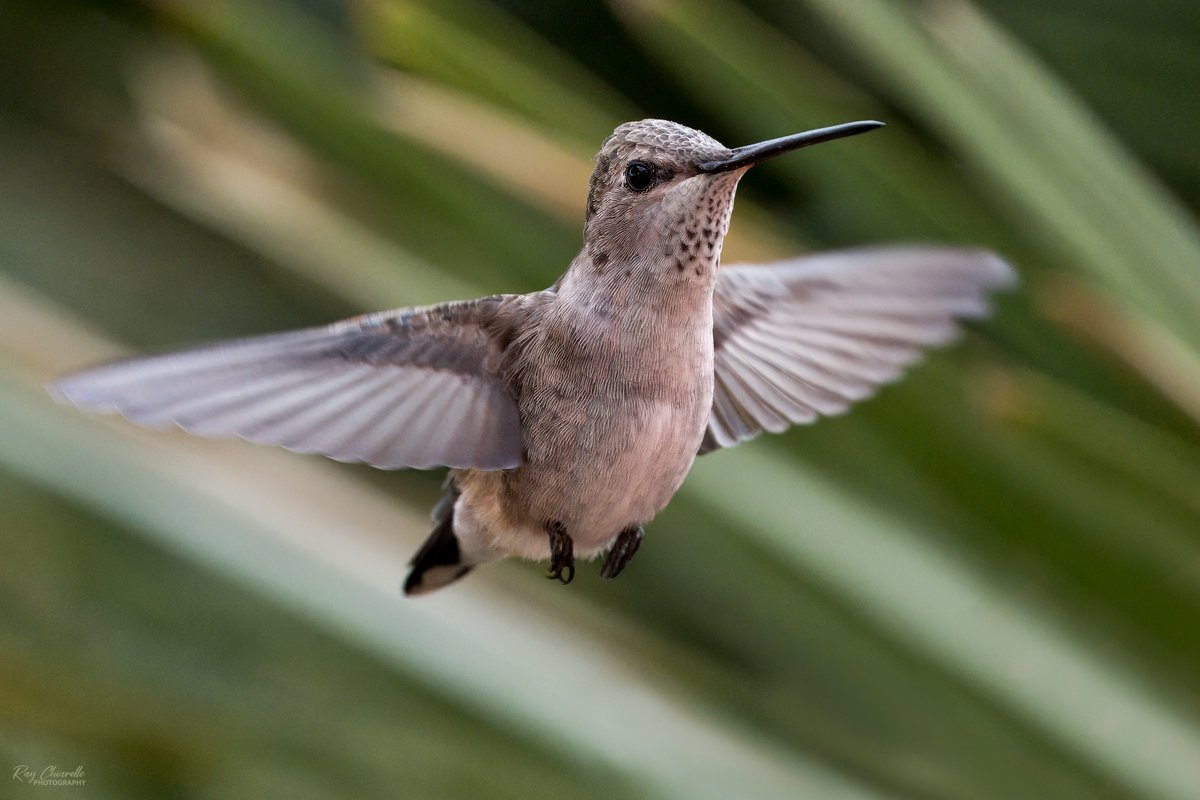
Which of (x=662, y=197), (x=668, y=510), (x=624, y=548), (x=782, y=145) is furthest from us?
(x=668, y=510)

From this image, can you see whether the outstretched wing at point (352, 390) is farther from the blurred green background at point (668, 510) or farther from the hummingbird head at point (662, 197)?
the blurred green background at point (668, 510)

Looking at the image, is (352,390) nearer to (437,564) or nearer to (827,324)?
(437,564)

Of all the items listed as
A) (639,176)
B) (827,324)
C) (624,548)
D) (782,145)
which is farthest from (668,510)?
(782,145)

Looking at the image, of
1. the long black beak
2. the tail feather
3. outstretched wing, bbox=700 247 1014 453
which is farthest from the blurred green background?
the long black beak

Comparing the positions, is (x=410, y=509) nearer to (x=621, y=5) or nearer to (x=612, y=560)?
(x=621, y=5)
